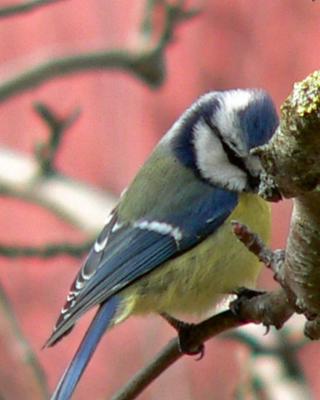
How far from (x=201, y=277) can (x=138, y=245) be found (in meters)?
0.11

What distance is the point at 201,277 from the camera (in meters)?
1.58

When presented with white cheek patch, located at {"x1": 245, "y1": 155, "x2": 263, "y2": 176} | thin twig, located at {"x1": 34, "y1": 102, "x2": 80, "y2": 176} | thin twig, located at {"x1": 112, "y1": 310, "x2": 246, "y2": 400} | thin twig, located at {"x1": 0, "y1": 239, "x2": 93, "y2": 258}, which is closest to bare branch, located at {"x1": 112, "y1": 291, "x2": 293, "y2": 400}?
thin twig, located at {"x1": 112, "y1": 310, "x2": 246, "y2": 400}

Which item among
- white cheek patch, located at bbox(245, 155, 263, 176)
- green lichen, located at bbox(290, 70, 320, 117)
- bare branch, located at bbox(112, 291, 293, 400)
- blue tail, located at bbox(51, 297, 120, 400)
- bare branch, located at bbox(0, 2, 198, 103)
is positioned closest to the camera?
green lichen, located at bbox(290, 70, 320, 117)

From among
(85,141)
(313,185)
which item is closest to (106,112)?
(85,141)

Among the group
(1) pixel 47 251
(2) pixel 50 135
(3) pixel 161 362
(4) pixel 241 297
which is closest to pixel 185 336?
(4) pixel 241 297

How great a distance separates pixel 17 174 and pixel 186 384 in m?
0.70

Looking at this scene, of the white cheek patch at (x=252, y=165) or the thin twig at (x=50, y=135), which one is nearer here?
the white cheek patch at (x=252, y=165)

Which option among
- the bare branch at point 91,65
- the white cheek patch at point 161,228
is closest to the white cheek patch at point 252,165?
the white cheek patch at point 161,228

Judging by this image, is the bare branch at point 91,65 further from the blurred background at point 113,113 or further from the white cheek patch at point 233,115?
the blurred background at point 113,113

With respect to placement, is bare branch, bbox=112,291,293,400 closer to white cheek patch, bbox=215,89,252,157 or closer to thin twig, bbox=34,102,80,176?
white cheek patch, bbox=215,89,252,157

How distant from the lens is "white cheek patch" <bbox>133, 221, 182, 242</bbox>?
5.28ft

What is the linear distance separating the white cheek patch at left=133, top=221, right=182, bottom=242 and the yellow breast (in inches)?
1.2

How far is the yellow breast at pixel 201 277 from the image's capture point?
1.55m

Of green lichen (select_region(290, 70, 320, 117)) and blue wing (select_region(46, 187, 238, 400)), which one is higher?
green lichen (select_region(290, 70, 320, 117))
